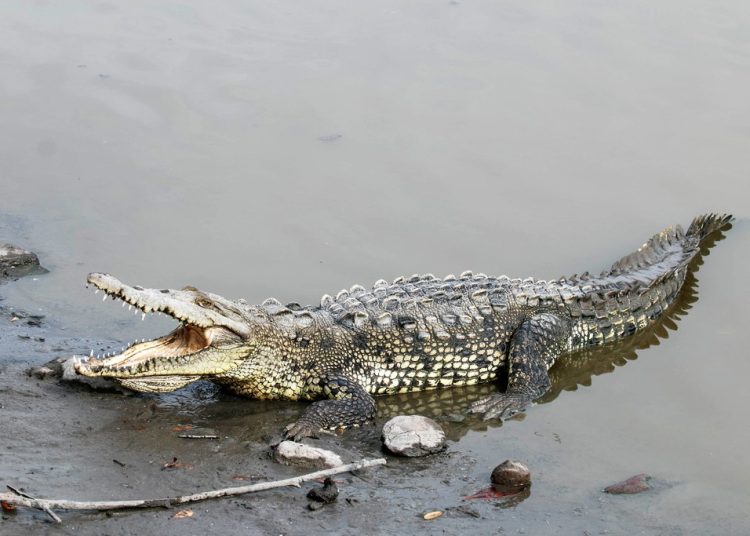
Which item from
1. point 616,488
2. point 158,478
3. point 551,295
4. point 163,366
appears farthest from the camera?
point 551,295

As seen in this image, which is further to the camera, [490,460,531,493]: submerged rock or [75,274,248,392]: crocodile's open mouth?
[75,274,248,392]: crocodile's open mouth

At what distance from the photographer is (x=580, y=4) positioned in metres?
14.6

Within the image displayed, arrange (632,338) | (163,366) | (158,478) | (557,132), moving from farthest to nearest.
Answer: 1. (557,132)
2. (632,338)
3. (163,366)
4. (158,478)

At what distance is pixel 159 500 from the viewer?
514 centimetres

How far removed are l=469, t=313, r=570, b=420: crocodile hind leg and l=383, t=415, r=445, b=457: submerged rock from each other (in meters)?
0.73

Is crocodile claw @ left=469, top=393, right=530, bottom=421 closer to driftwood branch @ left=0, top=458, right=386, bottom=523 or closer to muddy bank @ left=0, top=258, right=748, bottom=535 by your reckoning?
muddy bank @ left=0, top=258, right=748, bottom=535

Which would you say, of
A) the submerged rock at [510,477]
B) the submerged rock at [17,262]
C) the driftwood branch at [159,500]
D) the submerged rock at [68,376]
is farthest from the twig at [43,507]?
the submerged rock at [17,262]

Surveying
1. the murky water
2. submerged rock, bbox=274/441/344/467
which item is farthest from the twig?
submerged rock, bbox=274/441/344/467

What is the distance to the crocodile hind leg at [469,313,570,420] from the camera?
711cm

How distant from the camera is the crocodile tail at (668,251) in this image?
28.9 feet

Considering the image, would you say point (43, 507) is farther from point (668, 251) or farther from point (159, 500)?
point (668, 251)

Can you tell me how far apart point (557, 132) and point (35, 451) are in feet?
25.2

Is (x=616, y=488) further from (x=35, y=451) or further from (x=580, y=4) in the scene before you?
(x=580, y=4)

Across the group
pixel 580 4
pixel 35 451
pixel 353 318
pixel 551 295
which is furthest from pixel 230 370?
pixel 580 4
